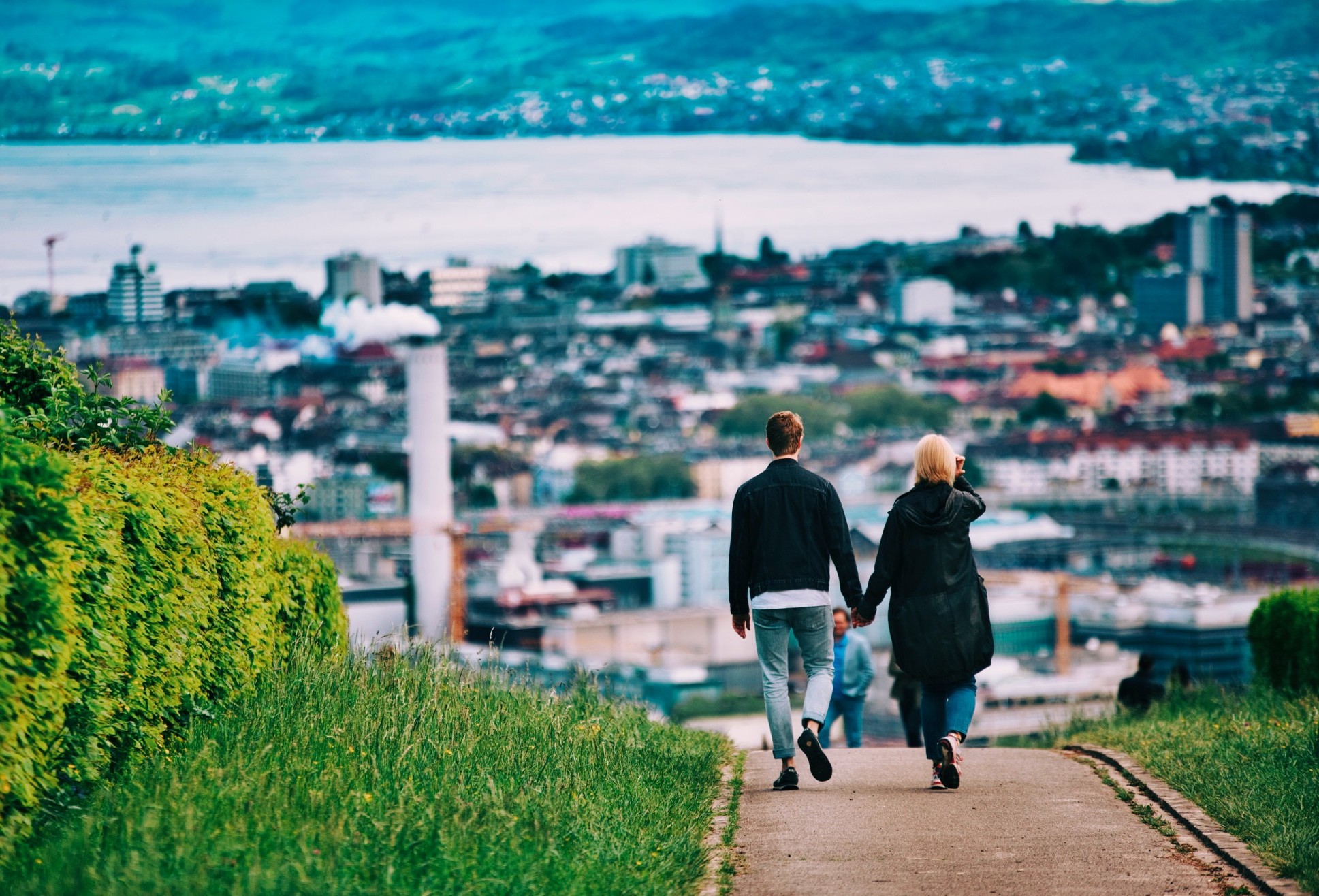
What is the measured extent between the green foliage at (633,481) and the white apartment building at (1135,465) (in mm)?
13940

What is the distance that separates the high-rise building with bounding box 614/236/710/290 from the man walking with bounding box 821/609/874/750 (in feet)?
383

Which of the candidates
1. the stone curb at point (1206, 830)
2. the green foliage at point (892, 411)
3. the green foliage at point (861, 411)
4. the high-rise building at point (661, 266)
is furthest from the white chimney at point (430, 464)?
the high-rise building at point (661, 266)

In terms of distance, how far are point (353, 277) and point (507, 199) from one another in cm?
1383

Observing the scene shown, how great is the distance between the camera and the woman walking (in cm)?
501

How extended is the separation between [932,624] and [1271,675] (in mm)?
4261

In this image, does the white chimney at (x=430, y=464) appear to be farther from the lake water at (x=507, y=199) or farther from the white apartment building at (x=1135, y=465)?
the white apartment building at (x=1135, y=465)

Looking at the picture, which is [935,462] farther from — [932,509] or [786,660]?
[786,660]

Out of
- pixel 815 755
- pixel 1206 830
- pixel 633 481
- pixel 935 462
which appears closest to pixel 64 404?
pixel 815 755

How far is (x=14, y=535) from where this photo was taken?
3.46 m

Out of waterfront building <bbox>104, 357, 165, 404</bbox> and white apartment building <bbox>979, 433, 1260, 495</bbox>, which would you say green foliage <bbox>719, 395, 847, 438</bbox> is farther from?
waterfront building <bbox>104, 357, 165, 404</bbox>

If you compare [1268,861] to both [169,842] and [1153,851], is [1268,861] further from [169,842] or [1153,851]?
[169,842]

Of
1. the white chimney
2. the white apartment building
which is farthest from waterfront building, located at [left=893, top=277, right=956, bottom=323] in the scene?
the white chimney

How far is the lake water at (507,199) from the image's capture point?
86.6 feet

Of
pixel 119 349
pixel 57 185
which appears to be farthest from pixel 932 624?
pixel 119 349
